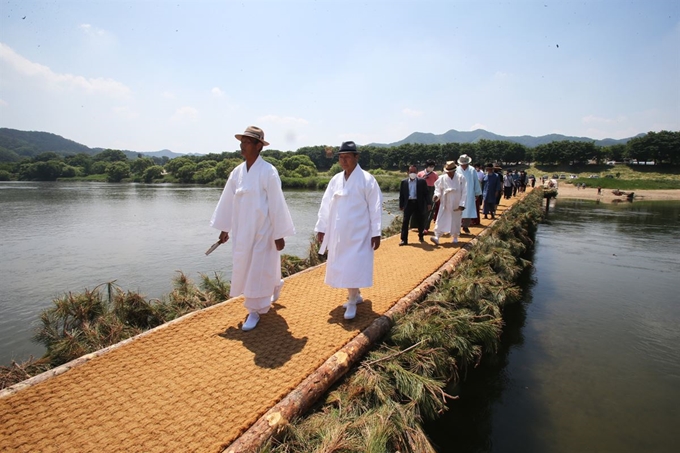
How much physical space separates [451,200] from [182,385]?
6.99 metres

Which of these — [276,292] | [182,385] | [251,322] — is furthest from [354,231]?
[182,385]

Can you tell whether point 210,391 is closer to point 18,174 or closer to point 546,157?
point 546,157

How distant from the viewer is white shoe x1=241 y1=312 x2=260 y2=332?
3906 millimetres

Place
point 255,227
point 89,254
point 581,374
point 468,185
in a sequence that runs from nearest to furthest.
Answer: point 255,227 → point 581,374 → point 468,185 → point 89,254

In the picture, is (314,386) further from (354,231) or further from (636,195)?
(636,195)

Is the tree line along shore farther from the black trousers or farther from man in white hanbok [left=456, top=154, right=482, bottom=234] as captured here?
the black trousers

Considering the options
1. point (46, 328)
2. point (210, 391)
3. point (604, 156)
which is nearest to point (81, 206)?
point (46, 328)

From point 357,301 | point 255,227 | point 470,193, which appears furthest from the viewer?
point 470,193

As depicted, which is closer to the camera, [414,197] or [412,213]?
[414,197]

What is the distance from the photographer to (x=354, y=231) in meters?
4.18

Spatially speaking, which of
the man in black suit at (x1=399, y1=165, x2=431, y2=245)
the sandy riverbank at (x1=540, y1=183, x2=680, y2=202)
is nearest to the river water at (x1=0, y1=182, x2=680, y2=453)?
the man in black suit at (x1=399, y1=165, x2=431, y2=245)

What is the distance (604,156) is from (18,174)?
403 feet

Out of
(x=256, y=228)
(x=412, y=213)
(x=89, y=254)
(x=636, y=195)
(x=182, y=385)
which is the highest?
(x=256, y=228)

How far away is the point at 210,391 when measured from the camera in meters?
2.85
